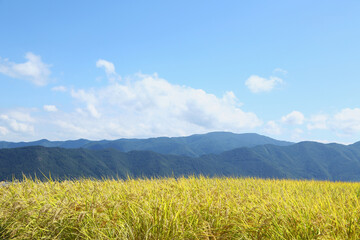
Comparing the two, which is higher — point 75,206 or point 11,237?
point 75,206

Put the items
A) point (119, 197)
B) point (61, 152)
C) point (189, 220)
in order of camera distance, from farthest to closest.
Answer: point (61, 152), point (119, 197), point (189, 220)

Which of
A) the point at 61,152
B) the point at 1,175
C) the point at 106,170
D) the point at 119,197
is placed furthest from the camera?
the point at 106,170

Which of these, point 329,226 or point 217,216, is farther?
point 217,216

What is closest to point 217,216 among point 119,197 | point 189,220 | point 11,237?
point 189,220

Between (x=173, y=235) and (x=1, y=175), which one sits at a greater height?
(x=173, y=235)

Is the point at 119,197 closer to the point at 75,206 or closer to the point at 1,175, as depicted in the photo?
the point at 75,206

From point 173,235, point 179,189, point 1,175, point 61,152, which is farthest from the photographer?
point 61,152

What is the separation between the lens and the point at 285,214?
16.1ft

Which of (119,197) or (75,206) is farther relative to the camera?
(119,197)

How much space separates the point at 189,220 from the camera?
505cm

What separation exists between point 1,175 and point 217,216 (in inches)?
6313

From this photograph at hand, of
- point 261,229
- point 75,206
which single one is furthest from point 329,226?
point 75,206

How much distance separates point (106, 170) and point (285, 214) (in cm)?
20450

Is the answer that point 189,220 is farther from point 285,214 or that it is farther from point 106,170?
point 106,170
